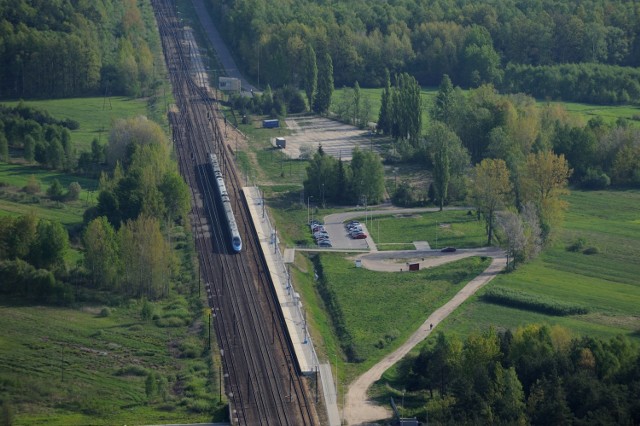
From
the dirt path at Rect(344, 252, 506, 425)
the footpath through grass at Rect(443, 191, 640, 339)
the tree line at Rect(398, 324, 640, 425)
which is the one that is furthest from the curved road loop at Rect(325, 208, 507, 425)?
the tree line at Rect(398, 324, 640, 425)

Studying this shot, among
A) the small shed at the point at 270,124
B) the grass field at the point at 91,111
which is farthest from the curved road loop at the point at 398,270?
the grass field at the point at 91,111

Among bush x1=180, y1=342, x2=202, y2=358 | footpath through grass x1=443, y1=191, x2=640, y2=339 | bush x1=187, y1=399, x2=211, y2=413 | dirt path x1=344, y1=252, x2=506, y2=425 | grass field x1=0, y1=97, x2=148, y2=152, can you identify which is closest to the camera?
bush x1=187, y1=399, x2=211, y2=413

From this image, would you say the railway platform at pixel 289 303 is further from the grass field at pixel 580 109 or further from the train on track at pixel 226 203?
the grass field at pixel 580 109

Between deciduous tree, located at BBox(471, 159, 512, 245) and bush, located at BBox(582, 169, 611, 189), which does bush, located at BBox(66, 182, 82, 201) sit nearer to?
deciduous tree, located at BBox(471, 159, 512, 245)

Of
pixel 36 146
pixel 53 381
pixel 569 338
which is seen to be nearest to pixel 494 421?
pixel 569 338

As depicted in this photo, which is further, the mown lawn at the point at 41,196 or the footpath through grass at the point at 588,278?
the mown lawn at the point at 41,196

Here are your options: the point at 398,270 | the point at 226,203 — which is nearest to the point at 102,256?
the point at 226,203
